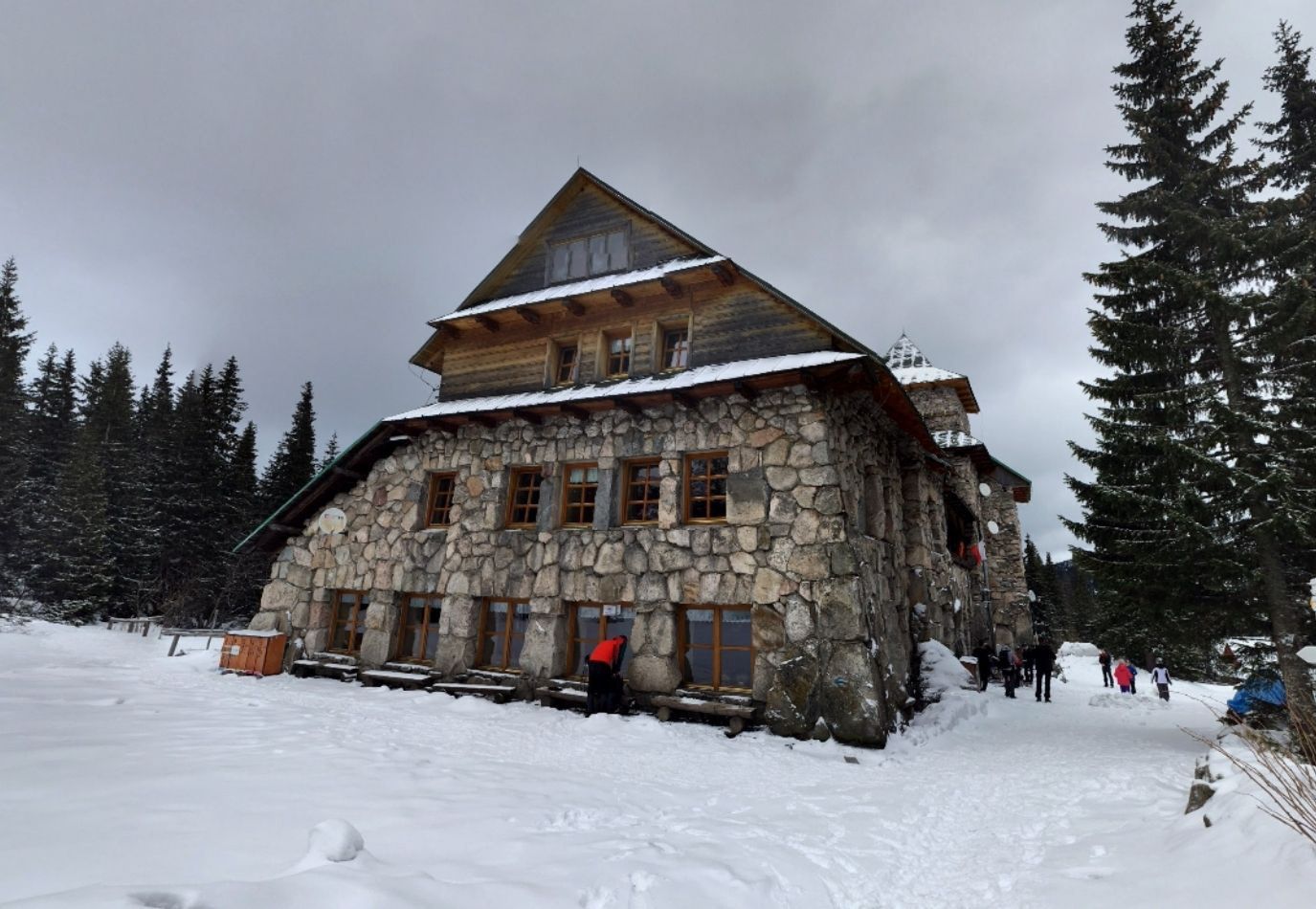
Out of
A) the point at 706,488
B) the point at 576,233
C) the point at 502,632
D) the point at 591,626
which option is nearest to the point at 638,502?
the point at 706,488

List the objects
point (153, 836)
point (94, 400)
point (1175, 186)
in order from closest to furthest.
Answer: point (153, 836) → point (1175, 186) → point (94, 400)

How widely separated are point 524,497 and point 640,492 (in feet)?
9.70

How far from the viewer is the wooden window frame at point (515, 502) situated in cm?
1287

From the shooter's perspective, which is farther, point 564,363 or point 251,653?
point 564,363

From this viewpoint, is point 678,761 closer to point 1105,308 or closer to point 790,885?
point 790,885

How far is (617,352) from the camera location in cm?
1345

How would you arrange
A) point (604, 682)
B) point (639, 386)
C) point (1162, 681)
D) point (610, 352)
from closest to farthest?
point (604, 682), point (639, 386), point (610, 352), point (1162, 681)

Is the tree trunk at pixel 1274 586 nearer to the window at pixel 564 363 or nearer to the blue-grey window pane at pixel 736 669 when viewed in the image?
the blue-grey window pane at pixel 736 669

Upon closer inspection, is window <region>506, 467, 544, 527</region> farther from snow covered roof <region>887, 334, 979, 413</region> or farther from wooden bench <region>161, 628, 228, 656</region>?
snow covered roof <region>887, 334, 979, 413</region>

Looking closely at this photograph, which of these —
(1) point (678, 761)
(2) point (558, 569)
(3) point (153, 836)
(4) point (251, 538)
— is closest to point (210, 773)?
(3) point (153, 836)

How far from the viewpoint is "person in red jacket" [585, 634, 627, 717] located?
10109 mm

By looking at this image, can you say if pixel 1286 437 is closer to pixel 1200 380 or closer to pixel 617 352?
pixel 1200 380

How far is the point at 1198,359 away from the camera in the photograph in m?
10.3

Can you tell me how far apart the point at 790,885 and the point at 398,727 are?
246 inches
